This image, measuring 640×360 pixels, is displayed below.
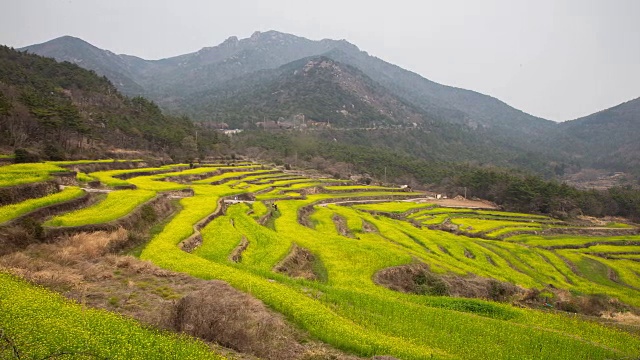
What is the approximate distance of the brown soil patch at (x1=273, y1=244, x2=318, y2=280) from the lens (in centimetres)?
2042

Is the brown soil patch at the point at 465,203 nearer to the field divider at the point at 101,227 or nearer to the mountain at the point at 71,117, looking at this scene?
the mountain at the point at 71,117

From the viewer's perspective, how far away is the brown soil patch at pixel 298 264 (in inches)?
804

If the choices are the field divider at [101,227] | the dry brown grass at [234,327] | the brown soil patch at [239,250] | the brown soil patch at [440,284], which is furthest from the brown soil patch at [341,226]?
the dry brown grass at [234,327]

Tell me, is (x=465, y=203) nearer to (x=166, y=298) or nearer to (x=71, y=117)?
(x=71, y=117)

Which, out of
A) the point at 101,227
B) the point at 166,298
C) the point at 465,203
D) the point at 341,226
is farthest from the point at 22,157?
the point at 465,203

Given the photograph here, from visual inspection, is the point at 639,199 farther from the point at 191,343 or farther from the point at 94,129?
the point at 94,129

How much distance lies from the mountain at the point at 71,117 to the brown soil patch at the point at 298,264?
31.1 m

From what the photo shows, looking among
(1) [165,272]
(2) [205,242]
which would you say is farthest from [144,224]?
(1) [165,272]

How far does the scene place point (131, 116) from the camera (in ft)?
248

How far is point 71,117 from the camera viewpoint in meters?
48.7

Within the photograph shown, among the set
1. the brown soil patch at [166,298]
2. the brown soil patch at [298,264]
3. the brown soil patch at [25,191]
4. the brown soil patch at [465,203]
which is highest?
the brown soil patch at [25,191]

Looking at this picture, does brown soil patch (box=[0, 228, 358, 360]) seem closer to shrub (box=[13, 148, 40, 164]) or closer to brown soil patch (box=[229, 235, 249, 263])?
brown soil patch (box=[229, 235, 249, 263])

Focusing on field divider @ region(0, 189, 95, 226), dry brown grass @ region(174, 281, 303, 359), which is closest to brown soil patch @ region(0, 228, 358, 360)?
dry brown grass @ region(174, 281, 303, 359)

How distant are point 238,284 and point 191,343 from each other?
17.5 feet
